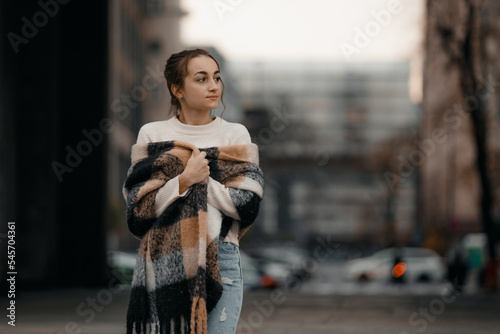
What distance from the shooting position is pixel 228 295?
318cm

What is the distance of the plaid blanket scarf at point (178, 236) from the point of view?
120 inches

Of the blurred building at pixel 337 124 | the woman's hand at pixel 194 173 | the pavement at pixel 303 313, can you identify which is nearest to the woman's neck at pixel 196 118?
the woman's hand at pixel 194 173

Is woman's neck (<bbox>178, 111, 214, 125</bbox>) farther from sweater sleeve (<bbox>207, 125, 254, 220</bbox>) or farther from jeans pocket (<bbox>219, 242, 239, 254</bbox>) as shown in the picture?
jeans pocket (<bbox>219, 242, 239, 254</bbox>)

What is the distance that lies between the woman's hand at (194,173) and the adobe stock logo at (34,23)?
35.4 ft

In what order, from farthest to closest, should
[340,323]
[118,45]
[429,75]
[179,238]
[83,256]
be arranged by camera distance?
[118,45], [429,75], [83,256], [340,323], [179,238]

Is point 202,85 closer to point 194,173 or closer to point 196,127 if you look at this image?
point 196,127

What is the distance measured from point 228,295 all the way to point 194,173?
48 centimetres

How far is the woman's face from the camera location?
10.7 ft

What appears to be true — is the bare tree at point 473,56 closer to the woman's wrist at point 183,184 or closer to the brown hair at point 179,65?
the brown hair at point 179,65

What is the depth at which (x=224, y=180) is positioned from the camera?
3.22 m

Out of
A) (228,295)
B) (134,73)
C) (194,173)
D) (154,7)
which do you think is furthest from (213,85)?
(154,7)

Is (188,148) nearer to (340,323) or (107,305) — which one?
(340,323)

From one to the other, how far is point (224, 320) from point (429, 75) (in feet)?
64.9

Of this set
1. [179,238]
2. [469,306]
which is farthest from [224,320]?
[469,306]
